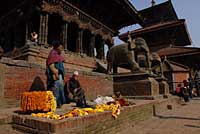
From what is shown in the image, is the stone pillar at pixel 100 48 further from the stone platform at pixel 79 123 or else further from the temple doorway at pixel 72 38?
the stone platform at pixel 79 123

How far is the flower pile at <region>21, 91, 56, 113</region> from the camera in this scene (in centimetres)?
421

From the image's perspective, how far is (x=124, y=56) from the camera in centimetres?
984

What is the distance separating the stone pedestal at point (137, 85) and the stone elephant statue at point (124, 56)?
1.44 feet

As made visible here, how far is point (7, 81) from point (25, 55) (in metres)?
4.21

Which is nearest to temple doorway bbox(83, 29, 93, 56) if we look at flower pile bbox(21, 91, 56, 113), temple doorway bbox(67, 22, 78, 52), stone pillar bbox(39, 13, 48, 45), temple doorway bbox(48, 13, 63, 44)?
temple doorway bbox(67, 22, 78, 52)

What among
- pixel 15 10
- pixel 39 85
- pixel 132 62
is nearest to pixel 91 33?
pixel 15 10

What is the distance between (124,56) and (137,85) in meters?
1.55

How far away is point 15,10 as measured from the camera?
44.1 feet

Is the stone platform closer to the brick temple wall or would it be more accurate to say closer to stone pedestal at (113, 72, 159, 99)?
the brick temple wall

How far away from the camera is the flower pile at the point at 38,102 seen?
4.21 m

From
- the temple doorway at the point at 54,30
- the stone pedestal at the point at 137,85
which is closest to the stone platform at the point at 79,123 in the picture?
the stone pedestal at the point at 137,85

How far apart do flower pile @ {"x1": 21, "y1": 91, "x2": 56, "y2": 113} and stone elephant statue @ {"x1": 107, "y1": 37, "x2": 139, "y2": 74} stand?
588 centimetres

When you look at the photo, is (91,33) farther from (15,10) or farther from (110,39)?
(15,10)

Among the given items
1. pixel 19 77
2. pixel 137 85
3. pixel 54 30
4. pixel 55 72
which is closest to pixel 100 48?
pixel 54 30
